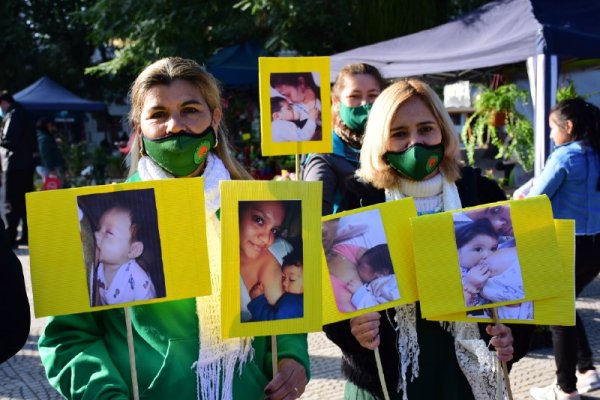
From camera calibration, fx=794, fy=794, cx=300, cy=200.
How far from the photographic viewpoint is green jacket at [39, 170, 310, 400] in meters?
2.01

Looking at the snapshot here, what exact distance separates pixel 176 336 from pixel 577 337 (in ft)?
12.4

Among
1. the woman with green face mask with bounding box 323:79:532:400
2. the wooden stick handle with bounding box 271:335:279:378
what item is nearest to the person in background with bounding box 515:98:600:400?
the woman with green face mask with bounding box 323:79:532:400

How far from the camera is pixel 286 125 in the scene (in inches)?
164

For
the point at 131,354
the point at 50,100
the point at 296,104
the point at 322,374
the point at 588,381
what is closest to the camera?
the point at 131,354

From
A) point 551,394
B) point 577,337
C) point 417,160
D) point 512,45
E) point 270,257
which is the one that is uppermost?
point 512,45

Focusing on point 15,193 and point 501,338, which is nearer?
point 501,338

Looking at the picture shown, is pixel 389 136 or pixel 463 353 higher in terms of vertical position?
pixel 389 136

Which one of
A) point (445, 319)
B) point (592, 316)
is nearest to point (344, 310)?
point (445, 319)

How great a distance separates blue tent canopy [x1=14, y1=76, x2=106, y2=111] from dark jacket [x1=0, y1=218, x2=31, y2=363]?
2070 centimetres

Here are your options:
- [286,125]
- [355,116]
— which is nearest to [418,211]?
[355,116]

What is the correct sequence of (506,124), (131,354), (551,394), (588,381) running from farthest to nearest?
(506,124)
(588,381)
(551,394)
(131,354)

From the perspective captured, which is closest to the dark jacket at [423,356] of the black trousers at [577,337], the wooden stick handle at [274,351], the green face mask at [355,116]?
the wooden stick handle at [274,351]

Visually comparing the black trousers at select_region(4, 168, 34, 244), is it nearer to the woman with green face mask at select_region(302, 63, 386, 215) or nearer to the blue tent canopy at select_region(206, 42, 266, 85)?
the blue tent canopy at select_region(206, 42, 266, 85)

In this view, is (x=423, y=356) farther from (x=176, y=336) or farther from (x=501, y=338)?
(x=176, y=336)
